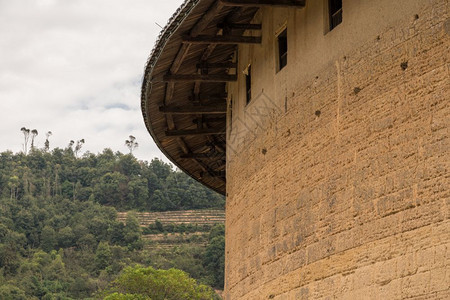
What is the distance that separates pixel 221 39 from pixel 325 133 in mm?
4314

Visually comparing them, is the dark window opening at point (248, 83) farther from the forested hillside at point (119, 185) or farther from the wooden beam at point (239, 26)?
the forested hillside at point (119, 185)

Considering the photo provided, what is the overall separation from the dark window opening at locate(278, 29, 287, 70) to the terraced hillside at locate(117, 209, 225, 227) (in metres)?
105

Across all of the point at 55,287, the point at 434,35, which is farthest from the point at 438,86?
the point at 55,287

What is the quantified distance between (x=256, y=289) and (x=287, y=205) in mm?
2273

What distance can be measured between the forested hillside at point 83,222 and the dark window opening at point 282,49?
225 feet

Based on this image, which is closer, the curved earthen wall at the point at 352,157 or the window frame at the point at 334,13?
the curved earthen wall at the point at 352,157

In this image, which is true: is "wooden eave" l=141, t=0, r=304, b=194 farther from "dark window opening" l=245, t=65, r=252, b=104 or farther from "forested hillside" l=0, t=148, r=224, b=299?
"forested hillside" l=0, t=148, r=224, b=299

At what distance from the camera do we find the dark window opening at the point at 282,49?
56.2 ft

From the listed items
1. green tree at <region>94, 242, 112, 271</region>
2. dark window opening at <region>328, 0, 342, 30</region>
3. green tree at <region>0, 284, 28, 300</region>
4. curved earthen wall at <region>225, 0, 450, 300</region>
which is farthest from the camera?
green tree at <region>94, 242, 112, 271</region>

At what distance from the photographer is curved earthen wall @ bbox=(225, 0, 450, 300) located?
11.6 meters

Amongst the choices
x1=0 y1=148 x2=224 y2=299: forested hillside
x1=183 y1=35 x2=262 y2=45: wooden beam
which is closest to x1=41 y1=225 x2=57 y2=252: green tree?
x1=0 y1=148 x2=224 y2=299: forested hillside

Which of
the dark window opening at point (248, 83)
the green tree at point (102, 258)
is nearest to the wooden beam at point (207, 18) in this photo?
the dark window opening at point (248, 83)

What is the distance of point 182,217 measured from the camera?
127m

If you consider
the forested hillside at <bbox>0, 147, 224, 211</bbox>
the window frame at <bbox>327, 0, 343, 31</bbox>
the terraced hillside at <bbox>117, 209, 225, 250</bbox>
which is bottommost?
the window frame at <bbox>327, 0, 343, 31</bbox>
